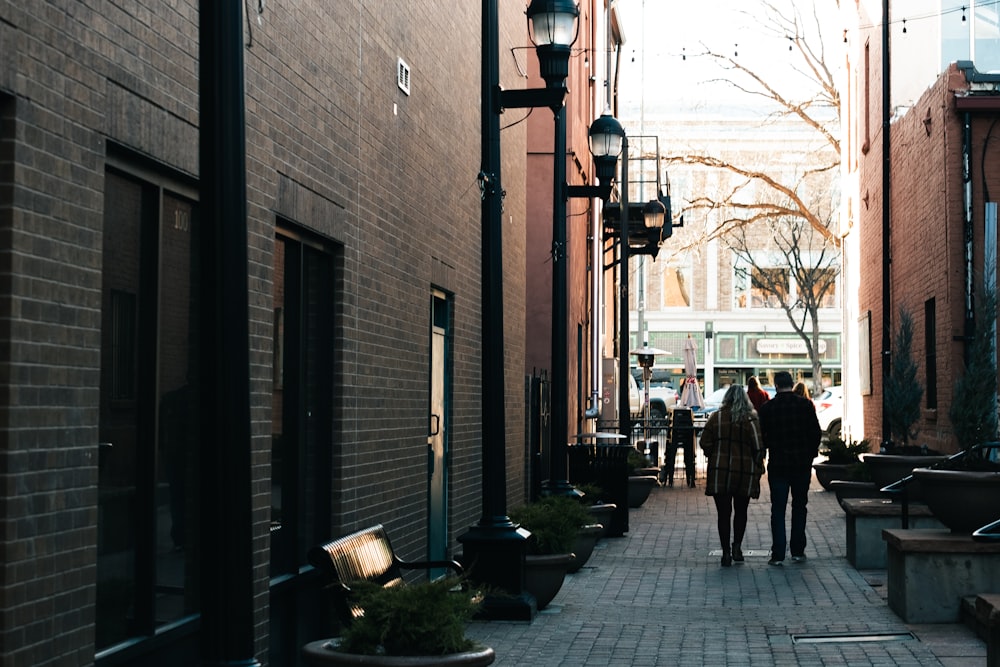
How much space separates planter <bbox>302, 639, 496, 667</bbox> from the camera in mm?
5809

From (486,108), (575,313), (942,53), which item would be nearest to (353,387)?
(486,108)

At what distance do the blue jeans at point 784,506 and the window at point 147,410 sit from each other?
8685 millimetres

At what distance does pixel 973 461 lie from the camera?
1037 centimetres

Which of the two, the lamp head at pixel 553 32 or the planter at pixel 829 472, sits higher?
the lamp head at pixel 553 32

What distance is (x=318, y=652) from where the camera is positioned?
19.8 feet

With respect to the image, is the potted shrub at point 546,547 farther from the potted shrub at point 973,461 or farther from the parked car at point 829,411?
the parked car at point 829,411

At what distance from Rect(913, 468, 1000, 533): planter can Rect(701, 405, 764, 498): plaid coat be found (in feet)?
13.3

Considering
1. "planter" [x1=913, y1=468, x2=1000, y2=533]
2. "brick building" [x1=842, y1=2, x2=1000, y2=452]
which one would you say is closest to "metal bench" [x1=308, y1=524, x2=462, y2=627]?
"planter" [x1=913, y1=468, x2=1000, y2=533]

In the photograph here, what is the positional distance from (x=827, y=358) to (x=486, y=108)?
193 ft

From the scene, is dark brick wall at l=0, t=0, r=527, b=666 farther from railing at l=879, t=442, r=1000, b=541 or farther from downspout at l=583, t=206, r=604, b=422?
downspout at l=583, t=206, r=604, b=422

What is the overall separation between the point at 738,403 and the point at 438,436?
11.8ft

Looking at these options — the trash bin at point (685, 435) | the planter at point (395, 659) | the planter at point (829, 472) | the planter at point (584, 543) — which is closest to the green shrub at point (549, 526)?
the planter at point (584, 543)

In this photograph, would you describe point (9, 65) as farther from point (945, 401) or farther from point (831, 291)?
point (831, 291)

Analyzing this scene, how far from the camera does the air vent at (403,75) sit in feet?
34.3
